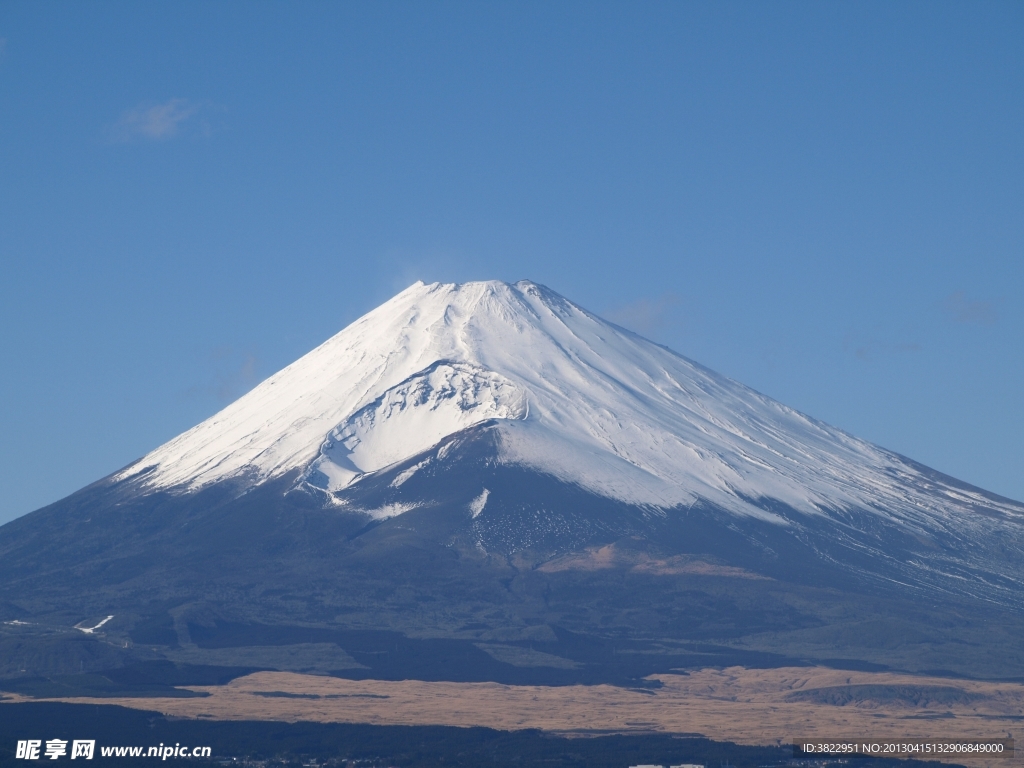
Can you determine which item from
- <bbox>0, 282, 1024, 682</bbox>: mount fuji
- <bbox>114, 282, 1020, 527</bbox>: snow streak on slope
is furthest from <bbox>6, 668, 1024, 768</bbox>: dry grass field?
<bbox>114, 282, 1020, 527</bbox>: snow streak on slope

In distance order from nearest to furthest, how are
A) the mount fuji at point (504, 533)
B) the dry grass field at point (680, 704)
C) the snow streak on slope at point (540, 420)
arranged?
the dry grass field at point (680, 704) < the mount fuji at point (504, 533) < the snow streak on slope at point (540, 420)

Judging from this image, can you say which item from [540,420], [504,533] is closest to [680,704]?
[504,533]

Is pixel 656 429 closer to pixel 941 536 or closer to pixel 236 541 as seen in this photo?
pixel 941 536

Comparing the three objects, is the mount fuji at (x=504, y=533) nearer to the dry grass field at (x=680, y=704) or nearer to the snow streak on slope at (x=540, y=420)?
the snow streak on slope at (x=540, y=420)

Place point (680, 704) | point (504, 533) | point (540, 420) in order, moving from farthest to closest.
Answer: point (540, 420) < point (504, 533) < point (680, 704)

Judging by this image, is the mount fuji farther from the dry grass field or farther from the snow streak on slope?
the dry grass field

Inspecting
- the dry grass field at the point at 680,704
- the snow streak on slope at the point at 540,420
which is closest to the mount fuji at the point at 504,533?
the snow streak on slope at the point at 540,420

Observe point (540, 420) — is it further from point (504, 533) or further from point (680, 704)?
point (680, 704)
